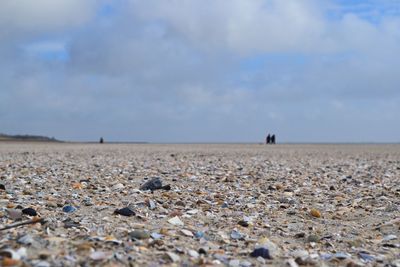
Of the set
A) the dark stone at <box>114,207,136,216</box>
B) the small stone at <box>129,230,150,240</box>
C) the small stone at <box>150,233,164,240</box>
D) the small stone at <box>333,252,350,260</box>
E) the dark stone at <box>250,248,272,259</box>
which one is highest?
the dark stone at <box>114,207,136,216</box>

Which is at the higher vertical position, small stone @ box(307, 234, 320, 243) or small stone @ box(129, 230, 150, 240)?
small stone @ box(129, 230, 150, 240)

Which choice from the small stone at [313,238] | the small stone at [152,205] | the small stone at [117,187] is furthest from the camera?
the small stone at [117,187]

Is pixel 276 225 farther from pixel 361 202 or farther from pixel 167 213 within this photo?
pixel 361 202

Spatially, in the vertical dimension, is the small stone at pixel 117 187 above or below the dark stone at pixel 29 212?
above

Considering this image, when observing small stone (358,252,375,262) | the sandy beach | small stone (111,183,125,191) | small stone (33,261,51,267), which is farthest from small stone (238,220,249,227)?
small stone (111,183,125,191)

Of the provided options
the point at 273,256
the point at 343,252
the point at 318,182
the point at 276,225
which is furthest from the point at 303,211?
the point at 318,182

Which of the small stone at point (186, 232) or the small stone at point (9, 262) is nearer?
the small stone at point (9, 262)

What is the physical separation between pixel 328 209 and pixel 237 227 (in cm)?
216

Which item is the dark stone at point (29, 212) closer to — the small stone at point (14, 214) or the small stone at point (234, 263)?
the small stone at point (14, 214)

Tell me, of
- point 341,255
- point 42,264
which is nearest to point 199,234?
point 341,255

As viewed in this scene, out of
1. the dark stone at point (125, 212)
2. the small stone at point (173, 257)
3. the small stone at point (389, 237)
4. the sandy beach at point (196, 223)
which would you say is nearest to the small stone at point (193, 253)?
the sandy beach at point (196, 223)

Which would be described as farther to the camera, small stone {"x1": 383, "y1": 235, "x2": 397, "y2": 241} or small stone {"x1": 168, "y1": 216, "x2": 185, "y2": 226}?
small stone {"x1": 168, "y1": 216, "x2": 185, "y2": 226}

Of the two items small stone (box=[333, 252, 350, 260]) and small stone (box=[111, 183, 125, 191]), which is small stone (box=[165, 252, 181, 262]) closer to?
small stone (box=[333, 252, 350, 260])

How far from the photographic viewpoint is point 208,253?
4.34m
